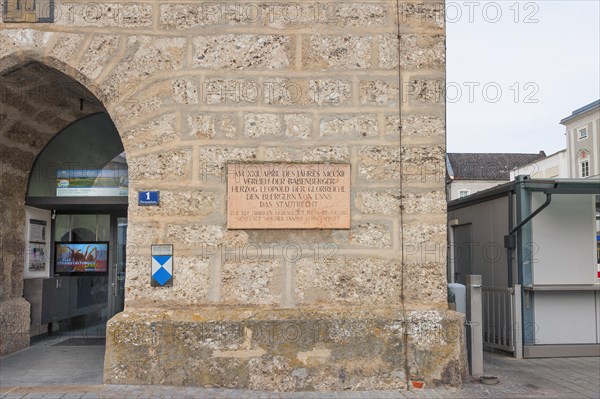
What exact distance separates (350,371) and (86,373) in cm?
291

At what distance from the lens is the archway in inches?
303

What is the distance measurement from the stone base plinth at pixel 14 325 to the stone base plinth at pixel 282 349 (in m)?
2.57

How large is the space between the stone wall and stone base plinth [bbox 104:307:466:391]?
2cm

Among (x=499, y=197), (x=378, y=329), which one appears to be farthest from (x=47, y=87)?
(x=499, y=197)

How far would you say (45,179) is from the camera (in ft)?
28.0

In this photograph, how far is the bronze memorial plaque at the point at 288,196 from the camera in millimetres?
6234

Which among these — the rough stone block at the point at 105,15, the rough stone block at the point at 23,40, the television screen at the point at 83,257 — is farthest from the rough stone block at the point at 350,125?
the television screen at the point at 83,257

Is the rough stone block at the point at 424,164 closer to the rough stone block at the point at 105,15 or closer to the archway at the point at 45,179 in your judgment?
the rough stone block at the point at 105,15

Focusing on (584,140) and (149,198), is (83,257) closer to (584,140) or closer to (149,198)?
(149,198)

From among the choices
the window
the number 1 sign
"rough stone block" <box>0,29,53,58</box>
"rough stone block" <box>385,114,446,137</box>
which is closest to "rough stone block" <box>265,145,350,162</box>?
"rough stone block" <box>385,114,446,137</box>

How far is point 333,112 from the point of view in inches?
251

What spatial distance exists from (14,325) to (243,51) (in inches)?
188

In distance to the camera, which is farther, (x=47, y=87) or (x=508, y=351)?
(x=508, y=351)

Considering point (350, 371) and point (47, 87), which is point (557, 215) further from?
point (47, 87)
